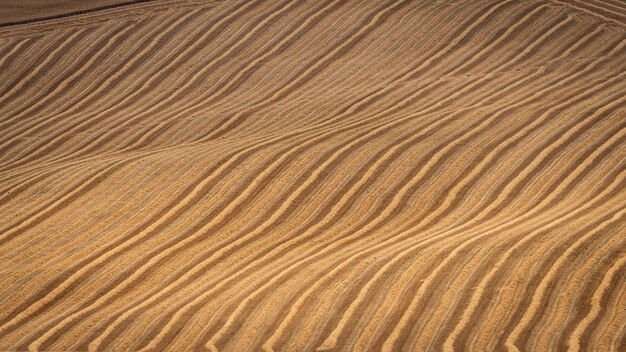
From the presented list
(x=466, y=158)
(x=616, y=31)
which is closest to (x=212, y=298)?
(x=466, y=158)

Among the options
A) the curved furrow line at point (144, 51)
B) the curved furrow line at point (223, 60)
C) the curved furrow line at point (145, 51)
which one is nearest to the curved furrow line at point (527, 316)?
the curved furrow line at point (223, 60)

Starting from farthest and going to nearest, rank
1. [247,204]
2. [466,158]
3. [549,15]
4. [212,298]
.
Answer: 1. [549,15]
2. [466,158]
3. [247,204]
4. [212,298]

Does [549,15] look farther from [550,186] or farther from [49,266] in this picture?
[49,266]

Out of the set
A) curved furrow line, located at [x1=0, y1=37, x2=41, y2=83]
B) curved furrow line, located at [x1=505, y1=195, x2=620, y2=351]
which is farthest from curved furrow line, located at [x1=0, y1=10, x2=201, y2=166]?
curved furrow line, located at [x1=505, y1=195, x2=620, y2=351]

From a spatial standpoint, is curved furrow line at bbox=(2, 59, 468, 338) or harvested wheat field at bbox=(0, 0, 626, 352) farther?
curved furrow line at bbox=(2, 59, 468, 338)

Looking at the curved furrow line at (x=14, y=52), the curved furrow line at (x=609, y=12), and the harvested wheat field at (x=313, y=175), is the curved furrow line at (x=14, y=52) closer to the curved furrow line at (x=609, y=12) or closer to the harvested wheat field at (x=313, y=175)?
the harvested wheat field at (x=313, y=175)

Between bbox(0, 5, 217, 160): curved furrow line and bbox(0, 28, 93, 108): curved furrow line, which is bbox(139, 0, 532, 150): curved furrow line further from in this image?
bbox(0, 28, 93, 108): curved furrow line

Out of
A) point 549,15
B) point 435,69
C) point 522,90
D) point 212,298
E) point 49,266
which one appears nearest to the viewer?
point 212,298

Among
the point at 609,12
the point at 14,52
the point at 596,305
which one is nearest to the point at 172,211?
the point at 596,305

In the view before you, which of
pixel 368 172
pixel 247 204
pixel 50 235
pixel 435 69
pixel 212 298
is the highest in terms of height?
pixel 435 69
